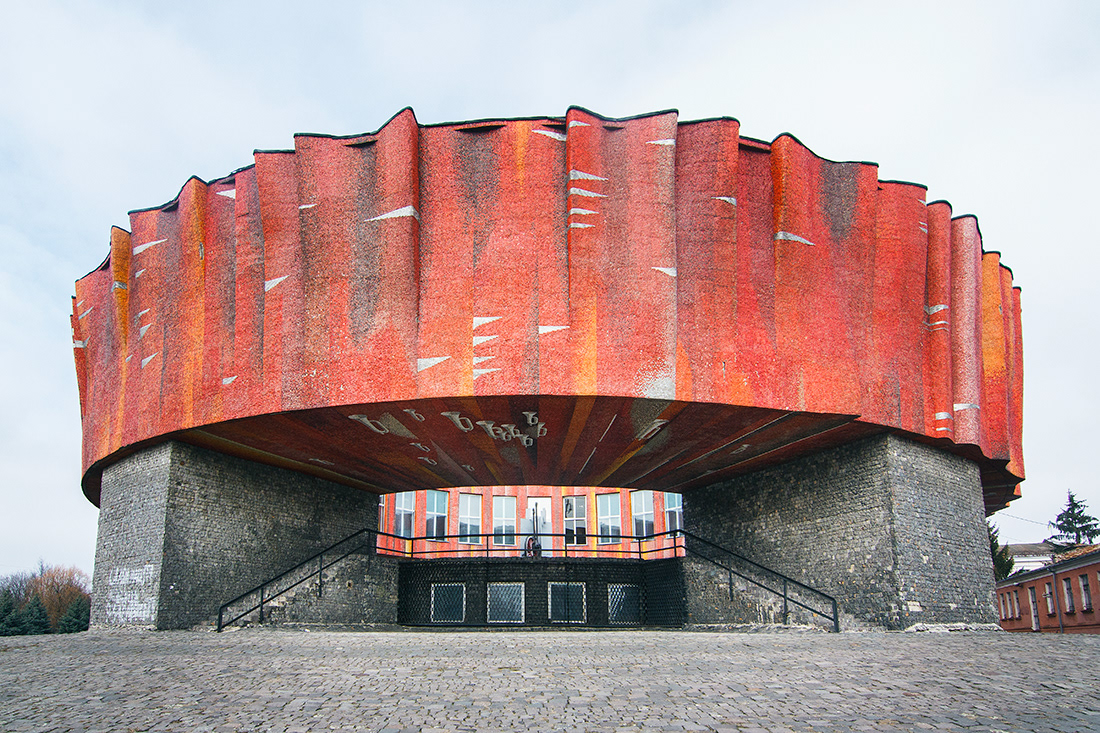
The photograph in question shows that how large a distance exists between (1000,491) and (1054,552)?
26847 mm

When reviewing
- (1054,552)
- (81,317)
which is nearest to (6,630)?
(81,317)

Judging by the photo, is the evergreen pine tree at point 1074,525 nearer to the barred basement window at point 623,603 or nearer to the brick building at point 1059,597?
the brick building at point 1059,597

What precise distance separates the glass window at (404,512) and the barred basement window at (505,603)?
26.9 feet

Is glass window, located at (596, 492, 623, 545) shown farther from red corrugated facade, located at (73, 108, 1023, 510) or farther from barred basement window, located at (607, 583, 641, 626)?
red corrugated facade, located at (73, 108, 1023, 510)

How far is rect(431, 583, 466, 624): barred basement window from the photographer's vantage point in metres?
29.2

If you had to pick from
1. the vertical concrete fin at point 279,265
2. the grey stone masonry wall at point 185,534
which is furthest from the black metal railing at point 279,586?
the vertical concrete fin at point 279,265

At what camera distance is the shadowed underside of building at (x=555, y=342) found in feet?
51.4

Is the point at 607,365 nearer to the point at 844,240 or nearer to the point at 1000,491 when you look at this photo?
the point at 844,240

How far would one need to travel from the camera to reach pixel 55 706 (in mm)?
7676

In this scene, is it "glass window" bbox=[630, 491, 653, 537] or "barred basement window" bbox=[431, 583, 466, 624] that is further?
"glass window" bbox=[630, 491, 653, 537]

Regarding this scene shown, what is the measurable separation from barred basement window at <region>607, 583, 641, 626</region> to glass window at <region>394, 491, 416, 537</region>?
12684 millimetres

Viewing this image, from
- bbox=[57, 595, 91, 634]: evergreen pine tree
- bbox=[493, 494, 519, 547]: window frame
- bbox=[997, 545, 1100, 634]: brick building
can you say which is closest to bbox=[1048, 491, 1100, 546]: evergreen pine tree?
bbox=[997, 545, 1100, 634]: brick building

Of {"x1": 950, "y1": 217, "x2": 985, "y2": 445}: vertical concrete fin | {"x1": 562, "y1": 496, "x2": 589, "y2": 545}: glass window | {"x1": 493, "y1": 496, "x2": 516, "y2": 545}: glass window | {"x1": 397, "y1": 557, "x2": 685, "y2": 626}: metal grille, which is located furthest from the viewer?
{"x1": 562, "y1": 496, "x2": 589, "y2": 545}: glass window

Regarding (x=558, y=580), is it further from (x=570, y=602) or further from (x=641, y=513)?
(x=641, y=513)
